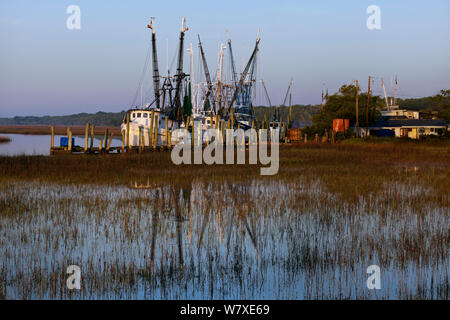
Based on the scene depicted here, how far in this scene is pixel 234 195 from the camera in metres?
17.0

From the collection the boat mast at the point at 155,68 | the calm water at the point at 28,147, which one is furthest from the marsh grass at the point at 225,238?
the boat mast at the point at 155,68

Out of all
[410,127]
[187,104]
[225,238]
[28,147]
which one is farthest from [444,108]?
[225,238]

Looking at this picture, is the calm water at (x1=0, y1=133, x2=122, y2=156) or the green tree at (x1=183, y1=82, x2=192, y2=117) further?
the green tree at (x1=183, y1=82, x2=192, y2=117)

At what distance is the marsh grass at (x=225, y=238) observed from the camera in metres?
7.43

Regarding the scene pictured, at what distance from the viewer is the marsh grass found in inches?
292

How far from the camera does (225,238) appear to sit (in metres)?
10.6

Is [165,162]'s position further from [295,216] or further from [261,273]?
[261,273]

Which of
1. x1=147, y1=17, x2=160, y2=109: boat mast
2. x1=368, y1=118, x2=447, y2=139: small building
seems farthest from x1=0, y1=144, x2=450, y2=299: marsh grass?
x1=368, y1=118, x2=447, y2=139: small building
